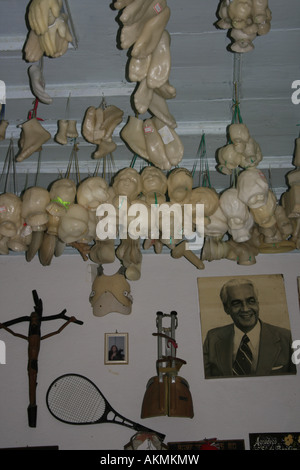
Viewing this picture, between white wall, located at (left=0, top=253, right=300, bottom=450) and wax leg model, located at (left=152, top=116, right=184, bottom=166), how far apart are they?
1620 millimetres

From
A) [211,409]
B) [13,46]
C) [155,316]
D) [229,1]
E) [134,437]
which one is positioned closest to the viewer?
[229,1]

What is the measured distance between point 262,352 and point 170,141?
2038 mm

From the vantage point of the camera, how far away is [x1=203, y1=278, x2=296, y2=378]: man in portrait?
333 centimetres

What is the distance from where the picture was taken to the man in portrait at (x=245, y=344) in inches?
131

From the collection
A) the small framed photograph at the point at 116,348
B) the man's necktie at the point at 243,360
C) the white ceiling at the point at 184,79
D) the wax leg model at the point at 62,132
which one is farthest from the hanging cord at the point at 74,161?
the man's necktie at the point at 243,360

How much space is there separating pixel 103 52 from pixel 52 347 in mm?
2311

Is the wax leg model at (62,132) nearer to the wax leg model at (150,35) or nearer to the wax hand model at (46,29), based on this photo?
the wax hand model at (46,29)

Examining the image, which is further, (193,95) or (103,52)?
(193,95)

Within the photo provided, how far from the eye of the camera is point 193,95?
2.32 m

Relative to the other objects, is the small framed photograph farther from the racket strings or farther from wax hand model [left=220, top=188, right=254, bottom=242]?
wax hand model [left=220, top=188, right=254, bottom=242]

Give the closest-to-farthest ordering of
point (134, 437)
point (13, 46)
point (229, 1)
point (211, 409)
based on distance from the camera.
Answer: point (229, 1) < point (13, 46) < point (134, 437) < point (211, 409)

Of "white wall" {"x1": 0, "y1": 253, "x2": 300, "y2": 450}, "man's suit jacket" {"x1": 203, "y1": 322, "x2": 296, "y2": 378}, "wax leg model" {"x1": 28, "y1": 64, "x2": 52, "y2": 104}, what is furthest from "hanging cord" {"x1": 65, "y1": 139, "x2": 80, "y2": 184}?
"man's suit jacket" {"x1": 203, "y1": 322, "x2": 296, "y2": 378}

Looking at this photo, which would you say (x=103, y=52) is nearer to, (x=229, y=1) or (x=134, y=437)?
(x=229, y=1)
